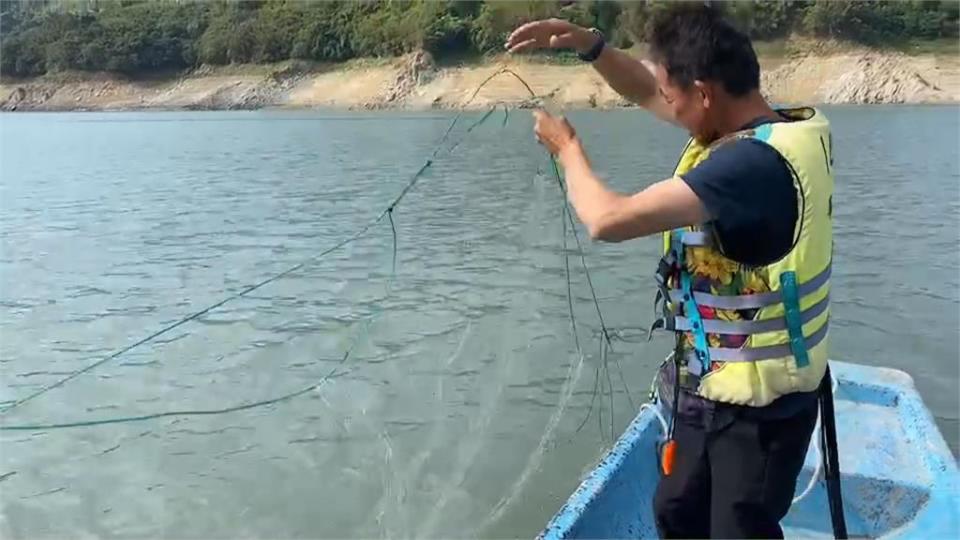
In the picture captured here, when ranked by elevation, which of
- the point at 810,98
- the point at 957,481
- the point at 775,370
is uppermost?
the point at 775,370

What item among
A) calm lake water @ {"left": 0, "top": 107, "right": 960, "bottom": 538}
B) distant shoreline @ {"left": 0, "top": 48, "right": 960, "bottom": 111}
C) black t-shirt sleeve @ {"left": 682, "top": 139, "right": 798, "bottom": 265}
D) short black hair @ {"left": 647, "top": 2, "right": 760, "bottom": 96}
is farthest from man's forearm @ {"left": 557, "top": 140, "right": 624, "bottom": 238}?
distant shoreline @ {"left": 0, "top": 48, "right": 960, "bottom": 111}

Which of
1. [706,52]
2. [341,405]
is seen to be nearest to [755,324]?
[706,52]

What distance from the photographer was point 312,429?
21.3ft

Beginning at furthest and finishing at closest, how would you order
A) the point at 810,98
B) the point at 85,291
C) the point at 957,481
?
the point at 810,98, the point at 85,291, the point at 957,481

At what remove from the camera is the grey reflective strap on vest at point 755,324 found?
2.47 m

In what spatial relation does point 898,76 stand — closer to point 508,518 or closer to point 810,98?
point 810,98

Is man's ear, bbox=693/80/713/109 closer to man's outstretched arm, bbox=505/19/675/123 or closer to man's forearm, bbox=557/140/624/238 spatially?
man's forearm, bbox=557/140/624/238

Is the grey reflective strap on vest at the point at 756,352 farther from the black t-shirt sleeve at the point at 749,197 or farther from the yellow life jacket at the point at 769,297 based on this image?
the black t-shirt sleeve at the point at 749,197

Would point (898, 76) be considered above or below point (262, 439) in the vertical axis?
below

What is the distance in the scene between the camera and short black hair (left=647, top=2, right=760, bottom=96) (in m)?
2.36

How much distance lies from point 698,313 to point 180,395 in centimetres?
550

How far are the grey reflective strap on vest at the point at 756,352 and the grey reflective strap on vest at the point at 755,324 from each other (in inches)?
1.8

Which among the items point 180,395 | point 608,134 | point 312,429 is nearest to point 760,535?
point 312,429

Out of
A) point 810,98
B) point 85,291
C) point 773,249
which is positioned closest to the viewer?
point 773,249
